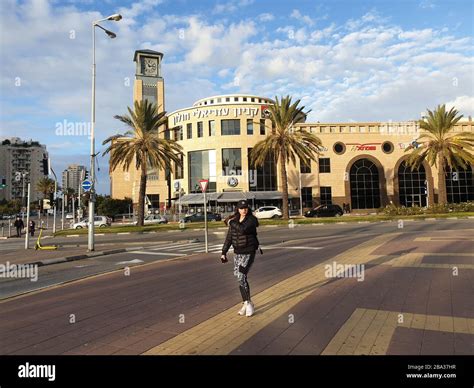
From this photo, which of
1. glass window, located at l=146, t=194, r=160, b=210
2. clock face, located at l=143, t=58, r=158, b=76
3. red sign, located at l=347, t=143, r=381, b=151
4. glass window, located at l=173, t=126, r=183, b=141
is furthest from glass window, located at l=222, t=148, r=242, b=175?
clock face, located at l=143, t=58, r=158, b=76

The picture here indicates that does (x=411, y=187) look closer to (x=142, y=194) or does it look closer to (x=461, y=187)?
(x=461, y=187)

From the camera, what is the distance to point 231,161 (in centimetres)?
5475

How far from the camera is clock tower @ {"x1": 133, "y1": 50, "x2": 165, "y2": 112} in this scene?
81188 mm

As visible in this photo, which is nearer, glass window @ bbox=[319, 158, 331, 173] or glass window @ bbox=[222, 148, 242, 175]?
glass window @ bbox=[222, 148, 242, 175]

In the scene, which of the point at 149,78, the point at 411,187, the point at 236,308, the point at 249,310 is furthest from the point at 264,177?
the point at 249,310

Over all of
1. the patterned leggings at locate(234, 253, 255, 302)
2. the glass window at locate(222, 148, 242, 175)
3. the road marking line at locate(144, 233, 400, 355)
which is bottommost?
the road marking line at locate(144, 233, 400, 355)

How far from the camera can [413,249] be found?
1262cm

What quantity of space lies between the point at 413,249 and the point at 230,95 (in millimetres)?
56899

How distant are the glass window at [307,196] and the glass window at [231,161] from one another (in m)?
10.5

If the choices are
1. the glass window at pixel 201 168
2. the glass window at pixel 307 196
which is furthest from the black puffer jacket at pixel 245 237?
the glass window at pixel 307 196

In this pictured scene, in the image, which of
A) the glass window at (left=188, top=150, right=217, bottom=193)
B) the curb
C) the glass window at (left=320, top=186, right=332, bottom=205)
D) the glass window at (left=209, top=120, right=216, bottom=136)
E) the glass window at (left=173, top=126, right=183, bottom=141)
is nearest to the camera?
the curb

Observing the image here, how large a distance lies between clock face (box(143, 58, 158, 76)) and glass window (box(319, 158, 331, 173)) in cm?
5031

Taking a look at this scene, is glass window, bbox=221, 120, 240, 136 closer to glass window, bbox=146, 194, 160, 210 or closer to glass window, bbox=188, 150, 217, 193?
glass window, bbox=188, 150, 217, 193
